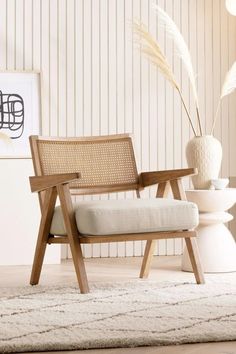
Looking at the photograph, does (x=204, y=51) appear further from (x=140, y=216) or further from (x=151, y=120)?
(x=140, y=216)

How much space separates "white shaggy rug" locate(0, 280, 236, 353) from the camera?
6.87ft

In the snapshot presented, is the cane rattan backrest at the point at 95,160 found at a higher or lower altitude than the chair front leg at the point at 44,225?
higher

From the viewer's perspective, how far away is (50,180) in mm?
3141

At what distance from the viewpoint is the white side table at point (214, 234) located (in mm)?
3781

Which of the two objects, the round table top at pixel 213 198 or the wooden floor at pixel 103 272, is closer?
the wooden floor at pixel 103 272

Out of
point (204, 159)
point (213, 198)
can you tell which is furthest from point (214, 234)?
point (204, 159)

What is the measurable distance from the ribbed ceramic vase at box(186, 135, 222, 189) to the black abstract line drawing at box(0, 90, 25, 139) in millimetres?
1205

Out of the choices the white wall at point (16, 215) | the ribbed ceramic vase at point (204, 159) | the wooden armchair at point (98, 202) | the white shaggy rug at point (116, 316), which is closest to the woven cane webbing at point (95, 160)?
the wooden armchair at point (98, 202)

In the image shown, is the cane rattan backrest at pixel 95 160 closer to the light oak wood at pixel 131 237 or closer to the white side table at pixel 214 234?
the white side table at pixel 214 234

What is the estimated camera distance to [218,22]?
492 cm

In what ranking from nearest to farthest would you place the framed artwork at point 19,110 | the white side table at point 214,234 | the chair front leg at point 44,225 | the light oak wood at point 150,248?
the chair front leg at point 44,225 < the light oak wood at point 150,248 < the white side table at point 214,234 < the framed artwork at point 19,110

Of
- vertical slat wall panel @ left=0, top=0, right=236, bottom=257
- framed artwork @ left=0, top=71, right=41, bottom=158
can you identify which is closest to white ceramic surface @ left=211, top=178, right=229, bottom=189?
vertical slat wall panel @ left=0, top=0, right=236, bottom=257

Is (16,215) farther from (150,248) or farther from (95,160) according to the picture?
(150,248)

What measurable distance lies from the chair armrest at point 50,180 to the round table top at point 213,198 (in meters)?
0.98
